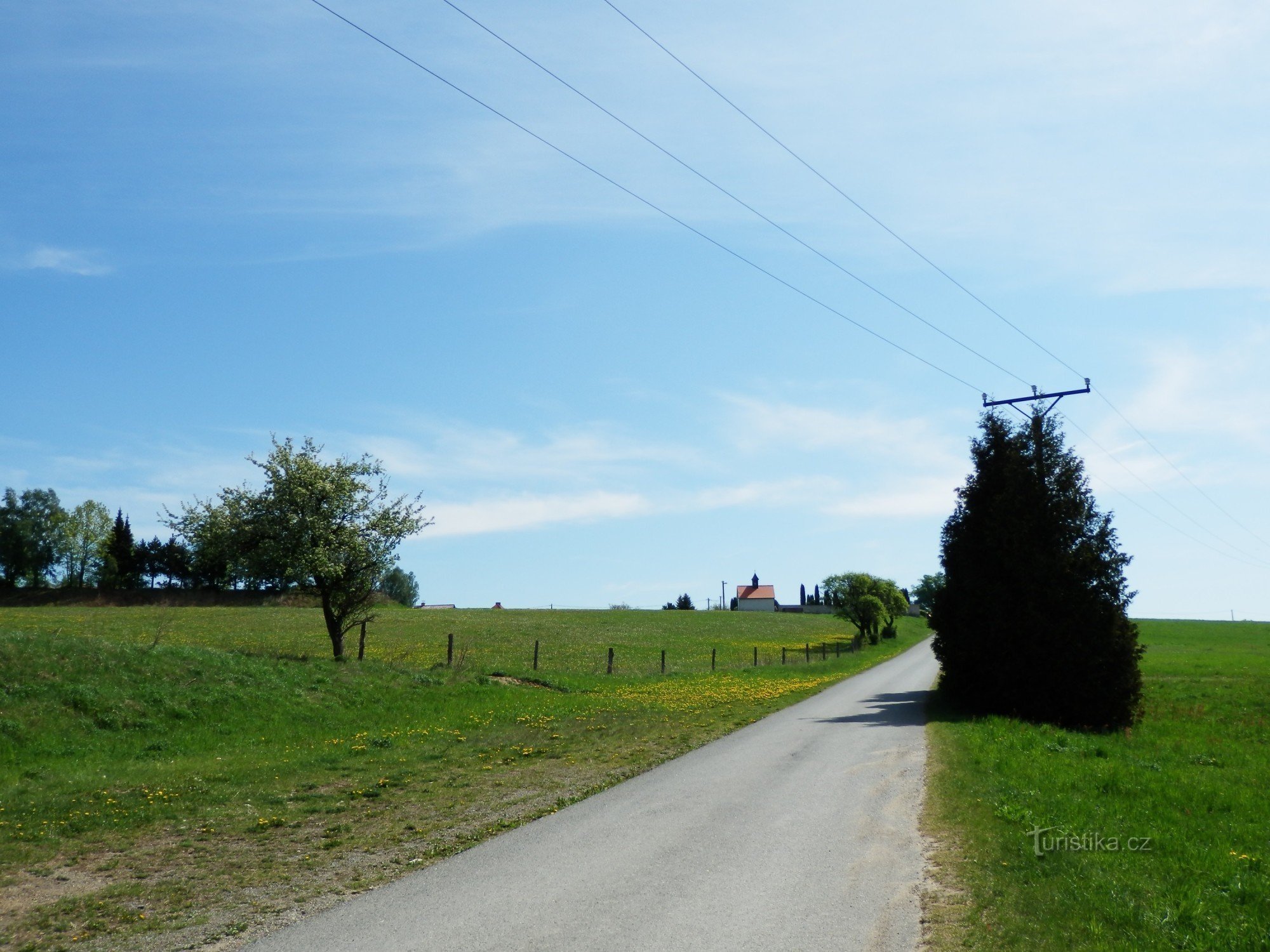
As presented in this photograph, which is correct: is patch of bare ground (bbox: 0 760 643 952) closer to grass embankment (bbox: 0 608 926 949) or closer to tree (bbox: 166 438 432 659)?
grass embankment (bbox: 0 608 926 949)

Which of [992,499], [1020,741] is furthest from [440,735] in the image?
[992,499]

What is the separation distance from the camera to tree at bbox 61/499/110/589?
128 meters

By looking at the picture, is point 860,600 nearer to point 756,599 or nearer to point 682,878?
point 682,878

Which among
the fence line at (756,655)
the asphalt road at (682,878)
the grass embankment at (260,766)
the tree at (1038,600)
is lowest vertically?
the fence line at (756,655)

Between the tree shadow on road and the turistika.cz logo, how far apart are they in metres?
11.6

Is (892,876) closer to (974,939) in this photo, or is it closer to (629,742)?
(974,939)

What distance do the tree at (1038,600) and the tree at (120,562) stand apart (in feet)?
406

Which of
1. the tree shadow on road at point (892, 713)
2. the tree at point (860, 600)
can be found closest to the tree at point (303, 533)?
the tree shadow on road at point (892, 713)

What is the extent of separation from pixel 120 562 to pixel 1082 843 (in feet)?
452

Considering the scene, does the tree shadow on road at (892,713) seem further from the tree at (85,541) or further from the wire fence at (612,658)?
the tree at (85,541)

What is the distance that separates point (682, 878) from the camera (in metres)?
8.75

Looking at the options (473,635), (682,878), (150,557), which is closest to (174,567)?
(150,557)

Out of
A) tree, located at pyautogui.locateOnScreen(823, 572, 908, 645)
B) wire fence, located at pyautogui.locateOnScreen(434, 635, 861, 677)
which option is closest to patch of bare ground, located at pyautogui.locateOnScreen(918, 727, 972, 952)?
wire fence, located at pyautogui.locateOnScreen(434, 635, 861, 677)

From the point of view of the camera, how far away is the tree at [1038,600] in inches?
964
